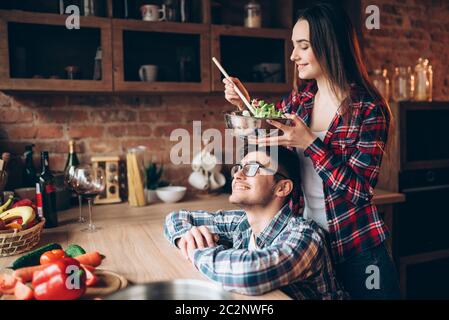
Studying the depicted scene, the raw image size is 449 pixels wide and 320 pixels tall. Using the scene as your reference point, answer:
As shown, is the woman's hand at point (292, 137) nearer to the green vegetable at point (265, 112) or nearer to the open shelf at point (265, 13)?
the green vegetable at point (265, 112)

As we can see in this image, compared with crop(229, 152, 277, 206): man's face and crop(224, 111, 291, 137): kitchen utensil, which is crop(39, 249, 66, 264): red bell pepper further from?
crop(224, 111, 291, 137): kitchen utensil

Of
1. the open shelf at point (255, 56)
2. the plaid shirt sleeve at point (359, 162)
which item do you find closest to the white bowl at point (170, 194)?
the open shelf at point (255, 56)

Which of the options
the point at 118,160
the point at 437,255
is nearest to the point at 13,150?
the point at 118,160

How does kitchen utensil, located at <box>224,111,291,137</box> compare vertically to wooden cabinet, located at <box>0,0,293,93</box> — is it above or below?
below

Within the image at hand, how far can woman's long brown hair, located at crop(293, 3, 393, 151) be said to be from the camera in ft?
5.27

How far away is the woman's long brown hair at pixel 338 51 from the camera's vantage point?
5.27 feet

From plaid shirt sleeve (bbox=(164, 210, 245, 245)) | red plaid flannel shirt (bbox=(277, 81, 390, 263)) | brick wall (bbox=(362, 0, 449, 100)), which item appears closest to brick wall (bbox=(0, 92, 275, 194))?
plaid shirt sleeve (bbox=(164, 210, 245, 245))

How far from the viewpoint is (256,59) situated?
2922 millimetres

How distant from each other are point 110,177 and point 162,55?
0.84 meters

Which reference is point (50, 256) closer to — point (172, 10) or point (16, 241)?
point (16, 241)

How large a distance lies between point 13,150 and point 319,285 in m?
1.94

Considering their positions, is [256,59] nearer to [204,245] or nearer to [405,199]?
[405,199]

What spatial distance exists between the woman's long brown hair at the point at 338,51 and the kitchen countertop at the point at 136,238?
0.83 meters

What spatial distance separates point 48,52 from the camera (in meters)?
2.50
